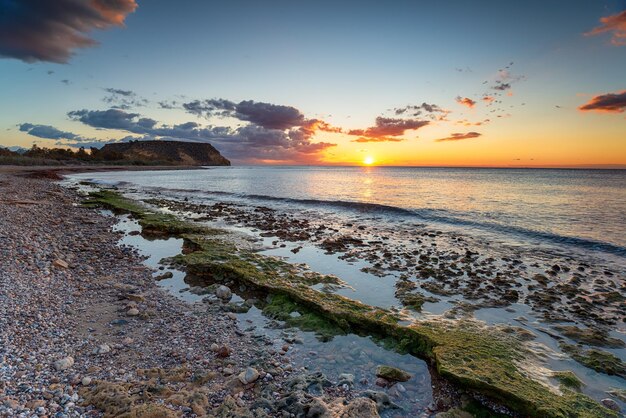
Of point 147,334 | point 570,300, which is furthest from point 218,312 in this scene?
point 570,300

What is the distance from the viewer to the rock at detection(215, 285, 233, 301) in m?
9.33

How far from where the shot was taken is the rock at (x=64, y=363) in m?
5.15

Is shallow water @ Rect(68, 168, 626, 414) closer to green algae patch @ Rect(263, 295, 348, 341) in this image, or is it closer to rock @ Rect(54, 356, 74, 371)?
green algae patch @ Rect(263, 295, 348, 341)

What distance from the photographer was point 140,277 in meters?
10.5

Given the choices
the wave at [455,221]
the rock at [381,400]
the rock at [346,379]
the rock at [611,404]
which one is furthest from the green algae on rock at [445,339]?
the wave at [455,221]

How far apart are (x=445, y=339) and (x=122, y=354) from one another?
21.3ft

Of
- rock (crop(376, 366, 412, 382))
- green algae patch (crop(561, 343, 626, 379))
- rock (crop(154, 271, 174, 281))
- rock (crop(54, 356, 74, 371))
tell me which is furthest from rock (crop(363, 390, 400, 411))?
rock (crop(154, 271, 174, 281))

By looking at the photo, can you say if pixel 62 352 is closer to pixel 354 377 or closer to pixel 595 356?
pixel 354 377

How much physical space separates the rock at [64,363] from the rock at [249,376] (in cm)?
275

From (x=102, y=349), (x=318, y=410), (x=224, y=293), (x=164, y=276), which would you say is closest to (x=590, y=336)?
(x=318, y=410)

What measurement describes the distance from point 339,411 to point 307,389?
81cm

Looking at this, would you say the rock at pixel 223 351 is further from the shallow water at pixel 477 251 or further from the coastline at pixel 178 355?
the shallow water at pixel 477 251

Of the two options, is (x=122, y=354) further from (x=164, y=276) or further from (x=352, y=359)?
(x=164, y=276)

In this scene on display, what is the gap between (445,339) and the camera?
23.0 ft
